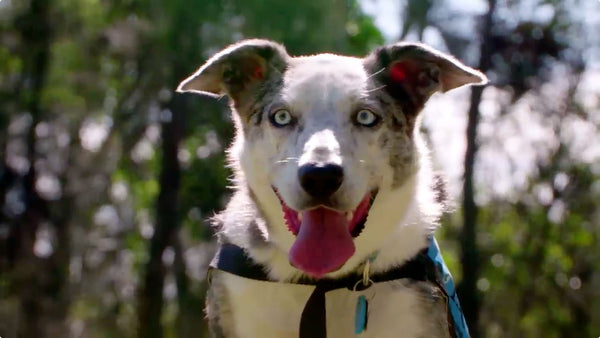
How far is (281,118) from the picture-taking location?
184 inches

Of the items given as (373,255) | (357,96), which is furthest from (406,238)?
(357,96)

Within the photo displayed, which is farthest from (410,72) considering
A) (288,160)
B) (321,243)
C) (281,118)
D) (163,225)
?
(163,225)

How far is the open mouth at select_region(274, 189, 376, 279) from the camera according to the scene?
4336mm

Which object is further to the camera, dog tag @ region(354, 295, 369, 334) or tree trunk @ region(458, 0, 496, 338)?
tree trunk @ region(458, 0, 496, 338)

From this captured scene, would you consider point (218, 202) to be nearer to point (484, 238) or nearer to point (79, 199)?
point (79, 199)

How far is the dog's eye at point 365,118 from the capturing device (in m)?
4.61

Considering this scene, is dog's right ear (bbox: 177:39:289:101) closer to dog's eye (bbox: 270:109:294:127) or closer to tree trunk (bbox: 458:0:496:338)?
dog's eye (bbox: 270:109:294:127)

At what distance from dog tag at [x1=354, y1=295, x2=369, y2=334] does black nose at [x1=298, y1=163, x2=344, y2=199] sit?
0.58m

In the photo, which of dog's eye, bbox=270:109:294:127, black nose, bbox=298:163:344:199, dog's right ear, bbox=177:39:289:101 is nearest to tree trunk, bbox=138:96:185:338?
dog's right ear, bbox=177:39:289:101

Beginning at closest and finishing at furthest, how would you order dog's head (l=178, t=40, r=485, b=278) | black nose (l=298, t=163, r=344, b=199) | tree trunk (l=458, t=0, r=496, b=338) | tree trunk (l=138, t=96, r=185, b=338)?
black nose (l=298, t=163, r=344, b=199), dog's head (l=178, t=40, r=485, b=278), tree trunk (l=138, t=96, r=185, b=338), tree trunk (l=458, t=0, r=496, b=338)

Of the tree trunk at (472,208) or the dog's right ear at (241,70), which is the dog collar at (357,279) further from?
the tree trunk at (472,208)

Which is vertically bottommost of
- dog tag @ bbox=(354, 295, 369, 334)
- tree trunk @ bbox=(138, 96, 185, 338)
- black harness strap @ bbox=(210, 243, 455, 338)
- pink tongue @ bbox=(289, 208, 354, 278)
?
tree trunk @ bbox=(138, 96, 185, 338)

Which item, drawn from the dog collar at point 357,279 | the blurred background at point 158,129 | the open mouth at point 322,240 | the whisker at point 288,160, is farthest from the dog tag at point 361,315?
the blurred background at point 158,129

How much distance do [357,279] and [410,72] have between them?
1276 mm
